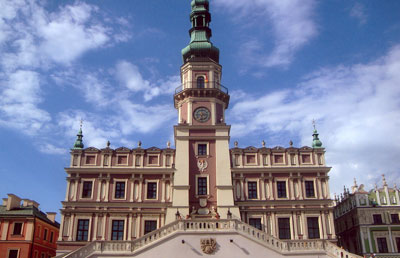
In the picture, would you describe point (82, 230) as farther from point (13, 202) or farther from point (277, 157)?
point (277, 157)

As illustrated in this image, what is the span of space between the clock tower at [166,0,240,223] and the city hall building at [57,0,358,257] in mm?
104

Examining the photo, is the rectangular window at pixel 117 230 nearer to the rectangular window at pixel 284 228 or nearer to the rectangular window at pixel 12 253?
the rectangular window at pixel 12 253

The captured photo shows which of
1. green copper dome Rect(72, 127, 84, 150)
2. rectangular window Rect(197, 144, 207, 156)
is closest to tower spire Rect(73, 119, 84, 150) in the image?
green copper dome Rect(72, 127, 84, 150)

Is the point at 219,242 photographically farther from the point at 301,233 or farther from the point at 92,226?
the point at 92,226

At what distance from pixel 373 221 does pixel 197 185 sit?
22.3 meters

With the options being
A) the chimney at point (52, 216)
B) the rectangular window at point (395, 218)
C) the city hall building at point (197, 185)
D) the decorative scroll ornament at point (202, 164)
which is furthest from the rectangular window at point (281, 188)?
the chimney at point (52, 216)

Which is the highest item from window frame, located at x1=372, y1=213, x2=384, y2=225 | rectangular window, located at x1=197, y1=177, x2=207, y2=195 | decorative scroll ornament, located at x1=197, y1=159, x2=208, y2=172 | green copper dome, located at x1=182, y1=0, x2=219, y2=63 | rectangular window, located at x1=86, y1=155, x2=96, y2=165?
green copper dome, located at x1=182, y1=0, x2=219, y2=63

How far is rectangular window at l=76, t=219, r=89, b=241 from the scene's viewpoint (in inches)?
1532

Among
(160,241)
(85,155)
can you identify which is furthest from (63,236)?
(160,241)

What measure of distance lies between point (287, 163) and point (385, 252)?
52.1 feet

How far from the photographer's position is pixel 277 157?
42.9m

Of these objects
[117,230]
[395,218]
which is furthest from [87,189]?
[395,218]

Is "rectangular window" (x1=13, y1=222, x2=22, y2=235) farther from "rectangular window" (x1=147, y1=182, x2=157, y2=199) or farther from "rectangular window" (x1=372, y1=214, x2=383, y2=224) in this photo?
"rectangular window" (x1=372, y1=214, x2=383, y2=224)

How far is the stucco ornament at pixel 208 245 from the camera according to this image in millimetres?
31250
